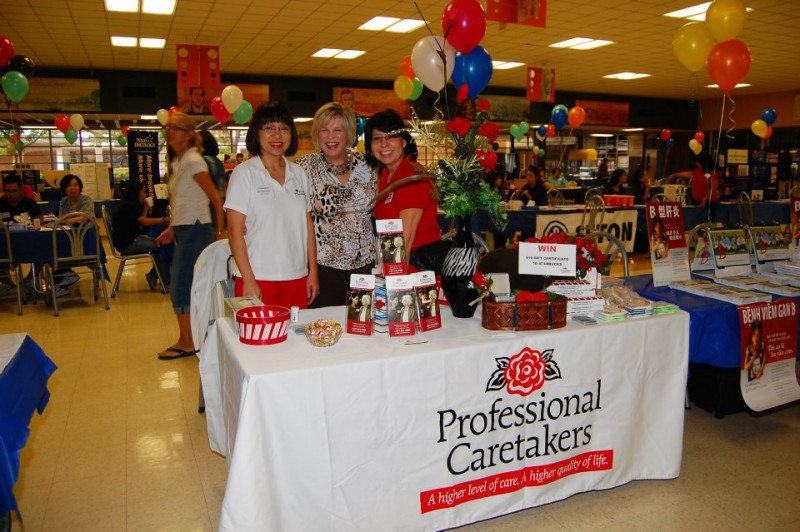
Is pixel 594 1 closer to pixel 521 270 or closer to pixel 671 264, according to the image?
pixel 671 264

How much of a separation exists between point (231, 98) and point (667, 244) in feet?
25.0

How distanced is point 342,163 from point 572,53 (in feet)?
31.3

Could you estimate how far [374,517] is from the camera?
1.93 meters

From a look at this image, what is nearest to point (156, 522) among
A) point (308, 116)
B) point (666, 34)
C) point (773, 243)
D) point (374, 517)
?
point (374, 517)

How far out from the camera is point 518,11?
18.2ft

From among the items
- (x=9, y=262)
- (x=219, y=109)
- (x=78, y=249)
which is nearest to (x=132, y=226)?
(x=78, y=249)

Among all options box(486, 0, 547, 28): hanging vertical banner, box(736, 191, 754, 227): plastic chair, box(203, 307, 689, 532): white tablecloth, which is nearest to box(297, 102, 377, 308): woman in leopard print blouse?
box(203, 307, 689, 532): white tablecloth

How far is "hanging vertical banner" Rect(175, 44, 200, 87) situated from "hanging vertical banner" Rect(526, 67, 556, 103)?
5759mm

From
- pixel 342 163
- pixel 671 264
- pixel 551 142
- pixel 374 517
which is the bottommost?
pixel 374 517

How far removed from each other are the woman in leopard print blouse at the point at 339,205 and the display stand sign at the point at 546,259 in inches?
32.3

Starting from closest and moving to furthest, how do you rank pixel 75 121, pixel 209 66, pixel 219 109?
pixel 209 66
pixel 219 109
pixel 75 121

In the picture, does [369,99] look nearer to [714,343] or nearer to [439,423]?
[714,343]

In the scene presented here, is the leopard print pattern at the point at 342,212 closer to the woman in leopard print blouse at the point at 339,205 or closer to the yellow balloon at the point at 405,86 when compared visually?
the woman in leopard print blouse at the point at 339,205

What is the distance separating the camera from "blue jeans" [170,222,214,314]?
161 inches
